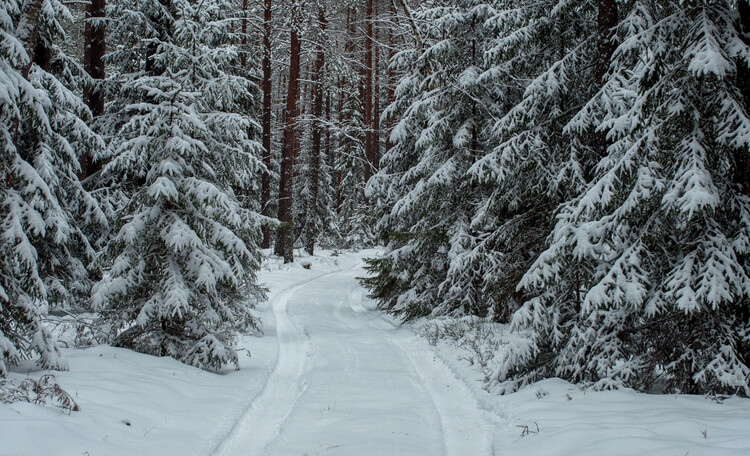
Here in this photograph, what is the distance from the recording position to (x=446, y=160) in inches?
532

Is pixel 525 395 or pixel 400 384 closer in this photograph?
pixel 525 395

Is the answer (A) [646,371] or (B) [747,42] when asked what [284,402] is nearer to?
(A) [646,371]

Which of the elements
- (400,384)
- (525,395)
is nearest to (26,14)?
(400,384)

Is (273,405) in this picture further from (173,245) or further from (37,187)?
(37,187)

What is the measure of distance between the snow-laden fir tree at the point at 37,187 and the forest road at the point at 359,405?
9.92 ft

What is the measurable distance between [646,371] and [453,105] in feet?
29.8

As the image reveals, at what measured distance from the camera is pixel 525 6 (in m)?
10.2

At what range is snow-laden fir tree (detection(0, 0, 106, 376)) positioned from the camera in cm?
598

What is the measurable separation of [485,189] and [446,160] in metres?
1.42

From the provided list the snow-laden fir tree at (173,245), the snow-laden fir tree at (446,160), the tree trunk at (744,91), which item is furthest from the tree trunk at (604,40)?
the snow-laden fir tree at (173,245)

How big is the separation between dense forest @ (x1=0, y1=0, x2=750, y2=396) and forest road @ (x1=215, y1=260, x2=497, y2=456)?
1.20 metres

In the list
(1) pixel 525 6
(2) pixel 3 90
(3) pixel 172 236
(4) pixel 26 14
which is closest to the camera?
(2) pixel 3 90

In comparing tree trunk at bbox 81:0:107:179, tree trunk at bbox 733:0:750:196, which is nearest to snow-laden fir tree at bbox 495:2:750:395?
tree trunk at bbox 733:0:750:196

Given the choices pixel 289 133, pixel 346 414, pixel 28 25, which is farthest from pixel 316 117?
pixel 346 414
